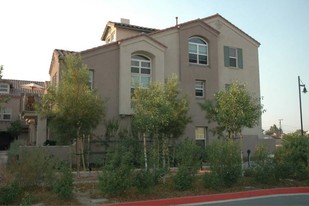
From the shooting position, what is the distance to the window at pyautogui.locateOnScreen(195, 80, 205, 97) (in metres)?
A: 28.6

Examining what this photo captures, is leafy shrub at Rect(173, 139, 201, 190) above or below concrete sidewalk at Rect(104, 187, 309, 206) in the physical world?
above

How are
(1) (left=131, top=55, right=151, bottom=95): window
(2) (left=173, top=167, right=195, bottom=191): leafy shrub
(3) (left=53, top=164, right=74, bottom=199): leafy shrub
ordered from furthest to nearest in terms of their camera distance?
1. (1) (left=131, top=55, right=151, bottom=95): window
2. (2) (left=173, top=167, right=195, bottom=191): leafy shrub
3. (3) (left=53, top=164, right=74, bottom=199): leafy shrub

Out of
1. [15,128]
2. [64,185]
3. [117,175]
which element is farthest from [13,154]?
[15,128]

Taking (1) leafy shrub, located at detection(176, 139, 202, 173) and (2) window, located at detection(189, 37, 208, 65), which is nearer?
(1) leafy shrub, located at detection(176, 139, 202, 173)

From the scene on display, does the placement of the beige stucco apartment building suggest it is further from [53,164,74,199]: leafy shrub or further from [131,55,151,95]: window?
[53,164,74,199]: leafy shrub

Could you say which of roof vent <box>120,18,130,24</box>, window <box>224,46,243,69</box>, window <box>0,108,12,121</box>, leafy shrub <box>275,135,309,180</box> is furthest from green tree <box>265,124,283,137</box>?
leafy shrub <box>275,135,309,180</box>


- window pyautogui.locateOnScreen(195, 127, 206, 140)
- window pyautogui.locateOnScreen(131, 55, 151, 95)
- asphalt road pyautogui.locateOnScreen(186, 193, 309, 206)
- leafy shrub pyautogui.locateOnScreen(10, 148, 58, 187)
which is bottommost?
asphalt road pyautogui.locateOnScreen(186, 193, 309, 206)

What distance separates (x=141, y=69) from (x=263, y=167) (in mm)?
13064

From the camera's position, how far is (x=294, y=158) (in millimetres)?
17203

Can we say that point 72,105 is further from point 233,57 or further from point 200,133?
point 233,57

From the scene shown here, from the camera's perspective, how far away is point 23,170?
506 inches

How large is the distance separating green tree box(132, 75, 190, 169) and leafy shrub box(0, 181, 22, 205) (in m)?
4.91

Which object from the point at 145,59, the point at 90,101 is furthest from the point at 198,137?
the point at 90,101

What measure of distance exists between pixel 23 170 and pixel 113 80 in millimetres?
12989
